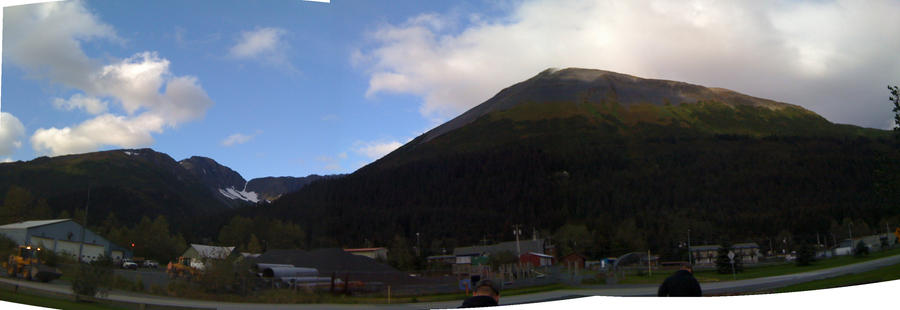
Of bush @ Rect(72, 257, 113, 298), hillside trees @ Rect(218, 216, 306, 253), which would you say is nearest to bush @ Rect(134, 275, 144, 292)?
bush @ Rect(72, 257, 113, 298)

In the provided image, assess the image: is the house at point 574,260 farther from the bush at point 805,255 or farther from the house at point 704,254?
the bush at point 805,255

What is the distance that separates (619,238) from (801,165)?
180 inches

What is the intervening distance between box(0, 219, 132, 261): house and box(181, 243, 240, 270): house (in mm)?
1376

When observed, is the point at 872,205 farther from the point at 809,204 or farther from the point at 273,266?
the point at 273,266

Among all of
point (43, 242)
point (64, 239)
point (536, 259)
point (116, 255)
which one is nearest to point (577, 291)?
point (536, 259)

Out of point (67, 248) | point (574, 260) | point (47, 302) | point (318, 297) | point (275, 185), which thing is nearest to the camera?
point (47, 302)

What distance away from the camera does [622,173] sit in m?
14.2

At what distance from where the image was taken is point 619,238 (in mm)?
13219

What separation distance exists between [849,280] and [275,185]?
13.2m

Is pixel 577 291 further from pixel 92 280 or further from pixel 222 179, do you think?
pixel 92 280

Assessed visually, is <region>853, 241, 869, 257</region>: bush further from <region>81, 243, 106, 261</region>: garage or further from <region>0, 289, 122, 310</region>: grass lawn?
<region>81, 243, 106, 261</region>: garage

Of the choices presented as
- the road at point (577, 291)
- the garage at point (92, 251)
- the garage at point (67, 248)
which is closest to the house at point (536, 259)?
the road at point (577, 291)

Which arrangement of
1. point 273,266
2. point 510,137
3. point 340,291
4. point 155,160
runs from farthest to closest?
point 510,137, point 155,160, point 273,266, point 340,291

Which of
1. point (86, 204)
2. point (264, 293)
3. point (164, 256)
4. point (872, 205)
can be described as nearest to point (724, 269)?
point (872, 205)
